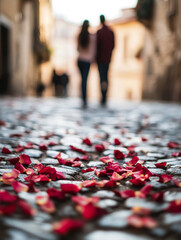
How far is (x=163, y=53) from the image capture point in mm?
11852

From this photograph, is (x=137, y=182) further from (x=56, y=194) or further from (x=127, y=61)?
(x=127, y=61)

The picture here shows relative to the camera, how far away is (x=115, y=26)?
25922 millimetres

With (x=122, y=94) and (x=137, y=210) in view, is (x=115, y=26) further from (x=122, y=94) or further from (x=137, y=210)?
(x=137, y=210)

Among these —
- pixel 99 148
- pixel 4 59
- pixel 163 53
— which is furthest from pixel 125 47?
pixel 99 148

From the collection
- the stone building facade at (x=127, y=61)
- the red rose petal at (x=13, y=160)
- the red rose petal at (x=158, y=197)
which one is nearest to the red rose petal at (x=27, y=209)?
the red rose petal at (x=158, y=197)

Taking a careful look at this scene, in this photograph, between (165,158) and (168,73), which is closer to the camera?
(165,158)

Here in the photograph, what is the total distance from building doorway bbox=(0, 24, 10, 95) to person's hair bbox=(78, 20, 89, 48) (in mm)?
6283

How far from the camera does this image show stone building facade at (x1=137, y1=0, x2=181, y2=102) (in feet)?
32.9

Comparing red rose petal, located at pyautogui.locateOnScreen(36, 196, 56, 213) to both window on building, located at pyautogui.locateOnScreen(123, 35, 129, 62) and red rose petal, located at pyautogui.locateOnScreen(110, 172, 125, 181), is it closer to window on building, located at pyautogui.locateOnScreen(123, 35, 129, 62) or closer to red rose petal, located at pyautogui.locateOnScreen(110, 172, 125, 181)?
red rose petal, located at pyautogui.locateOnScreen(110, 172, 125, 181)

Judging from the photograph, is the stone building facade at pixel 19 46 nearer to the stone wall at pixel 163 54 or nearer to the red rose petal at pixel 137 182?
the stone wall at pixel 163 54

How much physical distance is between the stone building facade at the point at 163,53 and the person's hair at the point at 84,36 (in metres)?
3.95

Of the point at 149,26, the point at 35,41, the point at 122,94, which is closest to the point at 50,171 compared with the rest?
the point at 149,26

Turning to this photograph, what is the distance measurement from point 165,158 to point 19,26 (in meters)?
Answer: 13.2

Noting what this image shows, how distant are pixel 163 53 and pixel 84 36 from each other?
602 cm
